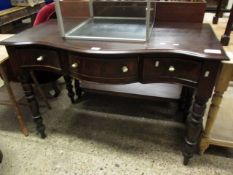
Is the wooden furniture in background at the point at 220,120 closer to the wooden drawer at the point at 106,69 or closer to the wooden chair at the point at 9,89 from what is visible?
the wooden drawer at the point at 106,69

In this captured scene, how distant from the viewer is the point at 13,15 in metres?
2.84

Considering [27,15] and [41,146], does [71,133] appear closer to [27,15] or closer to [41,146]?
[41,146]

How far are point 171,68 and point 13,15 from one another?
2.68 m

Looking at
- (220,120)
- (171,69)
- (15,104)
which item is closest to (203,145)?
(220,120)

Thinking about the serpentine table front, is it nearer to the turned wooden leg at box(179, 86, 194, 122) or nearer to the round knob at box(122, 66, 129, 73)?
the round knob at box(122, 66, 129, 73)

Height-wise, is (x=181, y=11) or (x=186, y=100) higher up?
(x=181, y=11)

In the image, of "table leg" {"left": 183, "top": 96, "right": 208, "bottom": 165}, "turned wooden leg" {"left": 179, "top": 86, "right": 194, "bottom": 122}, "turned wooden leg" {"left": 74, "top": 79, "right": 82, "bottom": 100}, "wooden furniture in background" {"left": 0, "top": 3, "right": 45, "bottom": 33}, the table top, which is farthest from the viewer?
"wooden furniture in background" {"left": 0, "top": 3, "right": 45, "bottom": 33}

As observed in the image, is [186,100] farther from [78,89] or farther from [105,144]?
[78,89]

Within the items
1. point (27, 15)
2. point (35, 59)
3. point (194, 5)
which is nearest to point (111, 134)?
point (35, 59)

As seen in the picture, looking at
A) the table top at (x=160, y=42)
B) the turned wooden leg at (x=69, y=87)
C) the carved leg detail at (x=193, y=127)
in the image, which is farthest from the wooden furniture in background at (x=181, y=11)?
the turned wooden leg at (x=69, y=87)

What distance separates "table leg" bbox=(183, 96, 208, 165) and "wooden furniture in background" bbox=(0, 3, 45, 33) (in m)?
2.62

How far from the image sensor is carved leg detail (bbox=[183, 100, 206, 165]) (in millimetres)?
1061

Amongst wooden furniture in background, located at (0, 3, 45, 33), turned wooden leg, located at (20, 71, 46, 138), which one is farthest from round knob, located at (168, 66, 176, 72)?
wooden furniture in background, located at (0, 3, 45, 33)

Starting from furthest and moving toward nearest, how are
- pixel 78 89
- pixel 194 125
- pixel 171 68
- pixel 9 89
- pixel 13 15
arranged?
pixel 13 15 → pixel 78 89 → pixel 9 89 → pixel 194 125 → pixel 171 68
